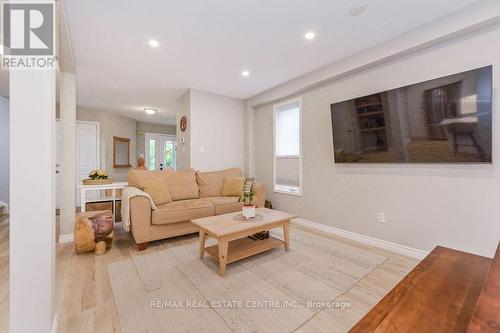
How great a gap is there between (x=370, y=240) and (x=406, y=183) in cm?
85

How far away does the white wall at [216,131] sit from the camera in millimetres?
4090

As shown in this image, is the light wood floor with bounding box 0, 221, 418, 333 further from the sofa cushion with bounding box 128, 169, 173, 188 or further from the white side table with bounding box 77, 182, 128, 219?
the sofa cushion with bounding box 128, 169, 173, 188

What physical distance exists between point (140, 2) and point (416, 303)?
282cm

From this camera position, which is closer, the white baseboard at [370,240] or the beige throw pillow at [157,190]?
the white baseboard at [370,240]

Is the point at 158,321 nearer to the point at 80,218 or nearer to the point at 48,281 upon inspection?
the point at 48,281

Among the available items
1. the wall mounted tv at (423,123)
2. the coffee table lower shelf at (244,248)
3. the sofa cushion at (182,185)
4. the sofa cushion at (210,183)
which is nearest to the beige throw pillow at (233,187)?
the sofa cushion at (210,183)

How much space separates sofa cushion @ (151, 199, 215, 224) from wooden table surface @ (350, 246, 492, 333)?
2.34 metres

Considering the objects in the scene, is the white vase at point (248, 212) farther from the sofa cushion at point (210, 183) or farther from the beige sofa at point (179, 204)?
the sofa cushion at point (210, 183)

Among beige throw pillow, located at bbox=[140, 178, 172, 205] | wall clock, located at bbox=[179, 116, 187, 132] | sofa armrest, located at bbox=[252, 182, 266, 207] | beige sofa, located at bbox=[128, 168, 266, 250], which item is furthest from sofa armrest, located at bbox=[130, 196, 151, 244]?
wall clock, located at bbox=[179, 116, 187, 132]

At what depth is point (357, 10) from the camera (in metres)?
1.97

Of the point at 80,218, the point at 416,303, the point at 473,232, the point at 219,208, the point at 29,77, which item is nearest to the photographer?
the point at 416,303

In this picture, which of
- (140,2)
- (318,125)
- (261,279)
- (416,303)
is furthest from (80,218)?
(318,125)

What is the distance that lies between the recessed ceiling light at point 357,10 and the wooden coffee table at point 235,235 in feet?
6.98

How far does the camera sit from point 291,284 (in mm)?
1867
